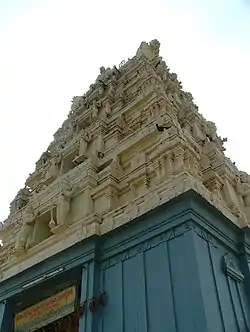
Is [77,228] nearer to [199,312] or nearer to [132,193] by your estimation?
[132,193]

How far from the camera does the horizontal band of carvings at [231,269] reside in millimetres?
8164

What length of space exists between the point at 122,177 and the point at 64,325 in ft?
13.2

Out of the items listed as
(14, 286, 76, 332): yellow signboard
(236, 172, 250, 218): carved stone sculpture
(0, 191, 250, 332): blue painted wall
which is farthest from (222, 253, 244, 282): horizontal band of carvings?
(14, 286, 76, 332): yellow signboard

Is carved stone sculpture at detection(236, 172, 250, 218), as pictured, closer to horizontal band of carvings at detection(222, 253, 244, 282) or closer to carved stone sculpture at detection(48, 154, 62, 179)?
horizontal band of carvings at detection(222, 253, 244, 282)

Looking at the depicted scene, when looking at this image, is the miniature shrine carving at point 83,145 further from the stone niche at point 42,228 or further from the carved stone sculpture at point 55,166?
the stone niche at point 42,228

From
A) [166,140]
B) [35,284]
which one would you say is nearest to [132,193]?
[166,140]

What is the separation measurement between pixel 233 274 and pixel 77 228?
3.83 metres

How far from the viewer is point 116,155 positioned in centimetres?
1253

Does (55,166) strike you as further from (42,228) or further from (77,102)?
(77,102)

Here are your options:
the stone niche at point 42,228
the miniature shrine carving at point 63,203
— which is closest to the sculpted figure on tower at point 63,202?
the miniature shrine carving at point 63,203

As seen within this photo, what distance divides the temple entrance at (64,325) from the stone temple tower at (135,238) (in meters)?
0.03

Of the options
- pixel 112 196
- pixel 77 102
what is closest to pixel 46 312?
pixel 112 196

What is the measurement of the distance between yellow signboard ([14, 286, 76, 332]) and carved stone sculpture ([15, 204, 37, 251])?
1961mm

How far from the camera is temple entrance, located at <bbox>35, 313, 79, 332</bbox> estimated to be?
935cm
